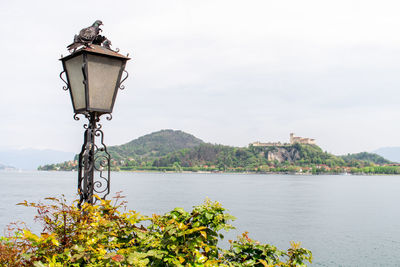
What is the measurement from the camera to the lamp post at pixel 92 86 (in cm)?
368

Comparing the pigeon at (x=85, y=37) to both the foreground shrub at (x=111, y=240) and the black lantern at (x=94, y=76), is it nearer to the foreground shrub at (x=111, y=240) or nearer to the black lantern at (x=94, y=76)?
the black lantern at (x=94, y=76)

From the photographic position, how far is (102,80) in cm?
382

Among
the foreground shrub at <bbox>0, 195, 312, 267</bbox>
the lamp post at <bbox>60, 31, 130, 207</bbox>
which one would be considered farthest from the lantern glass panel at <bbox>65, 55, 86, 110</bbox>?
the foreground shrub at <bbox>0, 195, 312, 267</bbox>

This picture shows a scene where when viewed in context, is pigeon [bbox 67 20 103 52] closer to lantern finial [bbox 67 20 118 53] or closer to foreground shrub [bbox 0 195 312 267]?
lantern finial [bbox 67 20 118 53]

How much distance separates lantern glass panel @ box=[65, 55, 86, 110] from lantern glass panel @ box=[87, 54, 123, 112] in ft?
0.36

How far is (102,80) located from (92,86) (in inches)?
4.8

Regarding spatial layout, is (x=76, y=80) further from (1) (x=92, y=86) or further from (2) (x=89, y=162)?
(2) (x=89, y=162)

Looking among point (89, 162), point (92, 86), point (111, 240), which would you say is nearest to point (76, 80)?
point (92, 86)

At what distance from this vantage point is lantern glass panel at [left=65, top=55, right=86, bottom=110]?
150 inches

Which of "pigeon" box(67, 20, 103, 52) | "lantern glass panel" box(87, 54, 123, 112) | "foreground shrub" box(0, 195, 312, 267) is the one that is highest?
"pigeon" box(67, 20, 103, 52)

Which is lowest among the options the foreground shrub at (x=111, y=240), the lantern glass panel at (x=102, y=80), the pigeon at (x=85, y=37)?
the foreground shrub at (x=111, y=240)

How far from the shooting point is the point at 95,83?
3785 mm

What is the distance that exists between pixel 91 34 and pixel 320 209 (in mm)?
49722

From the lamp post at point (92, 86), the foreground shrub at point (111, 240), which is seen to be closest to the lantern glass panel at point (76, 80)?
the lamp post at point (92, 86)
